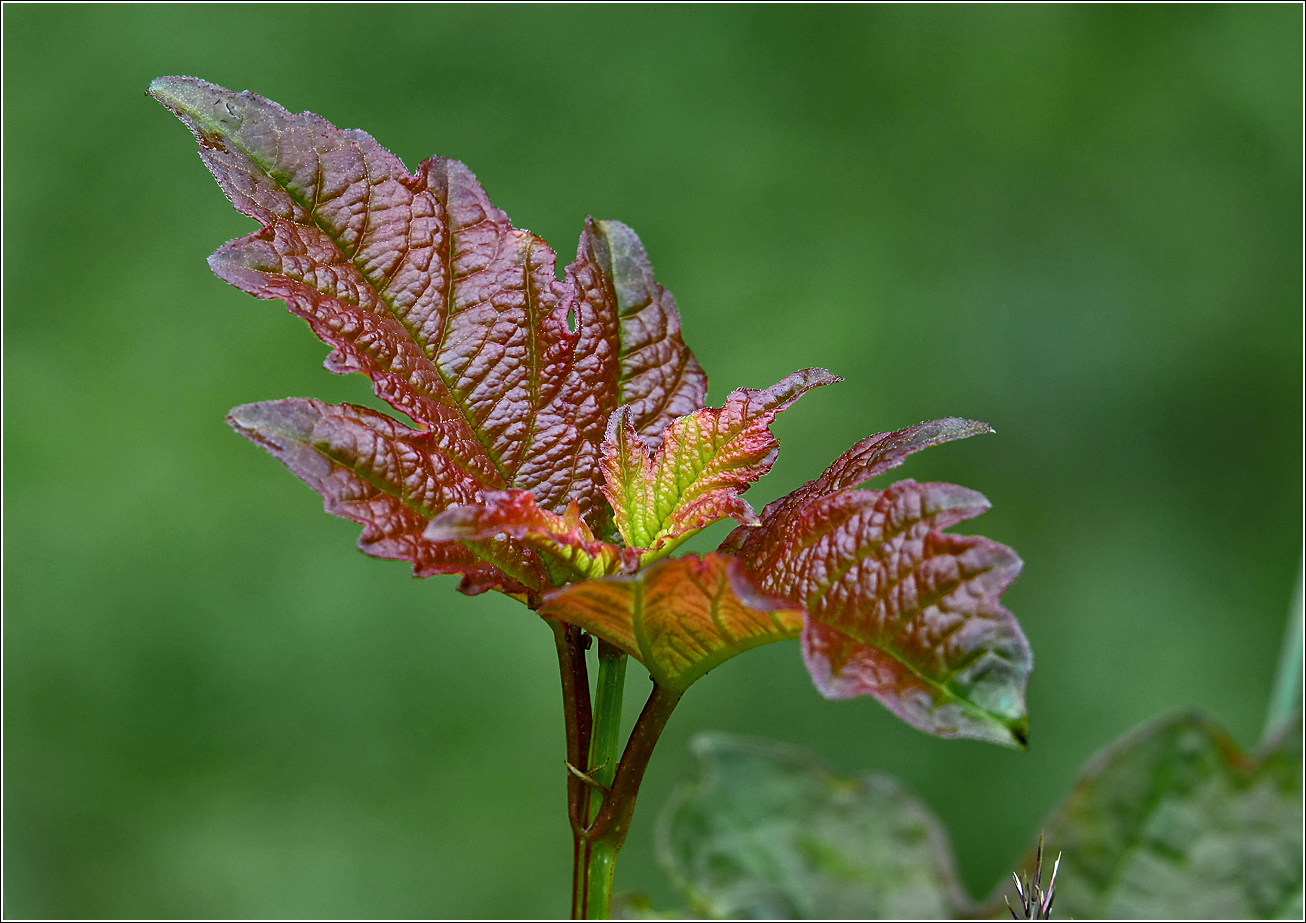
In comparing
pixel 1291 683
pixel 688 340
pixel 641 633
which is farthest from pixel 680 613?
pixel 688 340

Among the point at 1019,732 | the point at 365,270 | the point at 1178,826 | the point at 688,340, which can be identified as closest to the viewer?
the point at 1019,732

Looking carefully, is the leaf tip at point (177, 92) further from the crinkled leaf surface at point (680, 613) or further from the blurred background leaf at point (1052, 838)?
the blurred background leaf at point (1052, 838)

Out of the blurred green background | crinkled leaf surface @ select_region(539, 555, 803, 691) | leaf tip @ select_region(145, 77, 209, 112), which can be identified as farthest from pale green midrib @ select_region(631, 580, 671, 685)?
the blurred green background

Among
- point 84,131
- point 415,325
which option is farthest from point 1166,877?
point 84,131

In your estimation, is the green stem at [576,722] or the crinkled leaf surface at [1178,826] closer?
the green stem at [576,722]

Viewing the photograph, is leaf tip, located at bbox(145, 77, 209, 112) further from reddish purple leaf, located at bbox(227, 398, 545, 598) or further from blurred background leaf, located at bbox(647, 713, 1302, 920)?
blurred background leaf, located at bbox(647, 713, 1302, 920)

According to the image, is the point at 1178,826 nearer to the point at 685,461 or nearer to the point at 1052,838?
the point at 1052,838

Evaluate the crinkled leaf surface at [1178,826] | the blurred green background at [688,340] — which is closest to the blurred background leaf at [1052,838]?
the crinkled leaf surface at [1178,826]

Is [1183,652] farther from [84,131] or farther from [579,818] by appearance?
[84,131]
